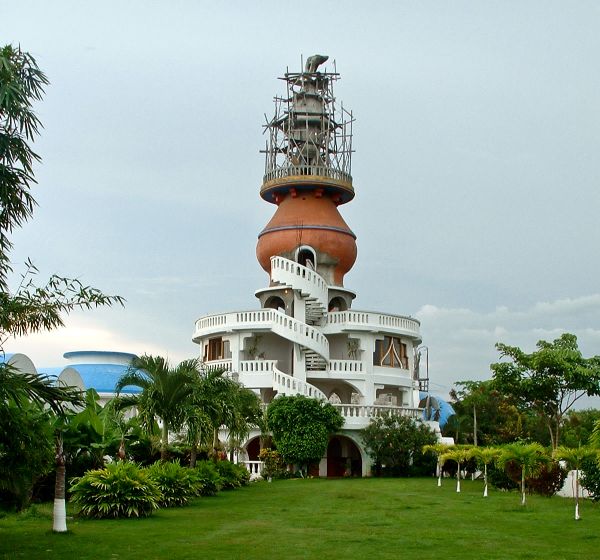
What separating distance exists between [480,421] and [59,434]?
1450 inches

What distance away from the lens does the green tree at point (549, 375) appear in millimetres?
32594

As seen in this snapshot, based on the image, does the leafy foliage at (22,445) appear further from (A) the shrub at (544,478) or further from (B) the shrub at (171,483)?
(A) the shrub at (544,478)

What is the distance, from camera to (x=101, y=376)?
5347 cm

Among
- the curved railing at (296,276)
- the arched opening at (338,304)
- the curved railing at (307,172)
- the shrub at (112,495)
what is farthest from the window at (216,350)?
the shrub at (112,495)

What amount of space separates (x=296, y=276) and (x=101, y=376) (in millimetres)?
16043

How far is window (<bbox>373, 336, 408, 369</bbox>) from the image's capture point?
45.7 m

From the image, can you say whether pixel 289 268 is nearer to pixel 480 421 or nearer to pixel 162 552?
pixel 480 421

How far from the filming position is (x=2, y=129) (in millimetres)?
13727

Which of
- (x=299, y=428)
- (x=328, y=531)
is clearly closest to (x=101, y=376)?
(x=299, y=428)

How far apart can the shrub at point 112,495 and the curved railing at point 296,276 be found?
2373 cm

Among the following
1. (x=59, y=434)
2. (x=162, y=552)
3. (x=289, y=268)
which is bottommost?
(x=162, y=552)

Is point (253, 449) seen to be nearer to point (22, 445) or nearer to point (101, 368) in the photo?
point (101, 368)

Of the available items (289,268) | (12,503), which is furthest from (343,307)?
Answer: (12,503)

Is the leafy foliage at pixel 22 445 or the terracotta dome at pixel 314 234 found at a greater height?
the terracotta dome at pixel 314 234
